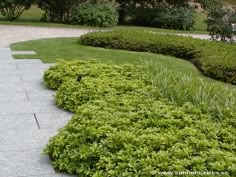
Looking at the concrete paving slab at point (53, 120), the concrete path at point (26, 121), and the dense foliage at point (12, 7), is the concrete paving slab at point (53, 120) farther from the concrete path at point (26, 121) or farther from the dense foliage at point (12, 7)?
the dense foliage at point (12, 7)

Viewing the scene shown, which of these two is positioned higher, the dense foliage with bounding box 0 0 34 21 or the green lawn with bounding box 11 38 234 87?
the dense foliage with bounding box 0 0 34 21

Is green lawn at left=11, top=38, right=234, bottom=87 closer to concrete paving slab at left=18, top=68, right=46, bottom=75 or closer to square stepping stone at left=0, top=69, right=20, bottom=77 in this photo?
concrete paving slab at left=18, top=68, right=46, bottom=75

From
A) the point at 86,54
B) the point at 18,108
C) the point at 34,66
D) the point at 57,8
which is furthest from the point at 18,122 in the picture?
the point at 57,8

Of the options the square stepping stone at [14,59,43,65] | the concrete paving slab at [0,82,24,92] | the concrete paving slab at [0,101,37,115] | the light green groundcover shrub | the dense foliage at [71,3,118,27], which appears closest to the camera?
the light green groundcover shrub

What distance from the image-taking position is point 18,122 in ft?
15.3

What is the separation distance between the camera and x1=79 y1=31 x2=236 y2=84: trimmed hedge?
7.55 meters

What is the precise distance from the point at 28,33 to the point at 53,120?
8.30m

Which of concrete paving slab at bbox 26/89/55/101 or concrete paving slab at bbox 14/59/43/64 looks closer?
concrete paving slab at bbox 26/89/55/101

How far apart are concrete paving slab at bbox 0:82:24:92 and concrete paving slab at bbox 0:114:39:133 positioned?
128cm

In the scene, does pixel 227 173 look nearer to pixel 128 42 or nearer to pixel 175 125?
pixel 175 125

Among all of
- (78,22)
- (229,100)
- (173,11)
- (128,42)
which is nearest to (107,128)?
(229,100)

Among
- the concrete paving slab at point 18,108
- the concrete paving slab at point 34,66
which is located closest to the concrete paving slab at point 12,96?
the concrete paving slab at point 18,108

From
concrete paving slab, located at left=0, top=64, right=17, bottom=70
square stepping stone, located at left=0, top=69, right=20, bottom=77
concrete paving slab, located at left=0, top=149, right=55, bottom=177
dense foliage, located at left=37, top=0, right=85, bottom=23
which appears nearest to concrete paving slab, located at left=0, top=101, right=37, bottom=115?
concrete paving slab, located at left=0, top=149, right=55, bottom=177

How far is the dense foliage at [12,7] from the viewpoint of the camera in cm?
1515
